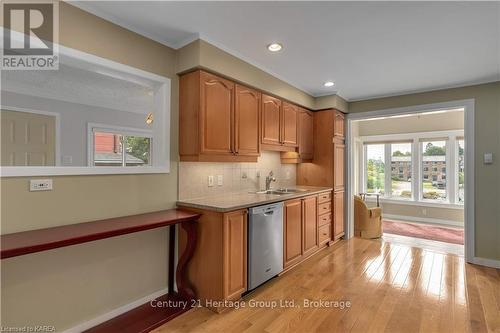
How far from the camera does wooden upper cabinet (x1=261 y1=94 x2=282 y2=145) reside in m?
3.26

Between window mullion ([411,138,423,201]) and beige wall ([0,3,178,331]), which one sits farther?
window mullion ([411,138,423,201])

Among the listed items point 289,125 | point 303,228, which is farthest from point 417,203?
point 289,125

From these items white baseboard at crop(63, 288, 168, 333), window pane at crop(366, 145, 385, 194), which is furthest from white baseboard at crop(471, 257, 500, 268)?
white baseboard at crop(63, 288, 168, 333)

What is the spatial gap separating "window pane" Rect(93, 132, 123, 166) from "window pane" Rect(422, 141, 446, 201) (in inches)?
263

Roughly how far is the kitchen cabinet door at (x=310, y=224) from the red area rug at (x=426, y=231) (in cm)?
239

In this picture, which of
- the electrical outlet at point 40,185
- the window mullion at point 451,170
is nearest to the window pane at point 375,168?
the window mullion at point 451,170

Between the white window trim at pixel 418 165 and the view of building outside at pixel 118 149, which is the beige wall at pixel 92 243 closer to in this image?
the view of building outside at pixel 118 149

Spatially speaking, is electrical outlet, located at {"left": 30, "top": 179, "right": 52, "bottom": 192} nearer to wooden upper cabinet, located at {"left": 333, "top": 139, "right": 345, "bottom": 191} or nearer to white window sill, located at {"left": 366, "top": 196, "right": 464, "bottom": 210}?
wooden upper cabinet, located at {"left": 333, "top": 139, "right": 345, "bottom": 191}

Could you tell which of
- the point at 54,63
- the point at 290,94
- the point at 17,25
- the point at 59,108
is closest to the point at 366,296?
the point at 290,94

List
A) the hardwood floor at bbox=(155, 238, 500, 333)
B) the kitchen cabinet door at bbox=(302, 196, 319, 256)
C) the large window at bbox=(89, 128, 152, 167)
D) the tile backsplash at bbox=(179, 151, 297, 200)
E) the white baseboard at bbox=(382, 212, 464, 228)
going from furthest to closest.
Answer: the white baseboard at bbox=(382, 212, 464, 228), the large window at bbox=(89, 128, 152, 167), the kitchen cabinet door at bbox=(302, 196, 319, 256), the tile backsplash at bbox=(179, 151, 297, 200), the hardwood floor at bbox=(155, 238, 500, 333)

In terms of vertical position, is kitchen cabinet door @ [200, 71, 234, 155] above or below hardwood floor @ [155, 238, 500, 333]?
above

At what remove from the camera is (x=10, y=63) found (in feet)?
6.71

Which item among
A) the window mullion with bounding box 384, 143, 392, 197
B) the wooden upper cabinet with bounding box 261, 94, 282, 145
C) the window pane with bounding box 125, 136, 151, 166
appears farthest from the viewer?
the window mullion with bounding box 384, 143, 392, 197

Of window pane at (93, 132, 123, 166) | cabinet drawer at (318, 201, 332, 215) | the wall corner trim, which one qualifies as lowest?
the wall corner trim
